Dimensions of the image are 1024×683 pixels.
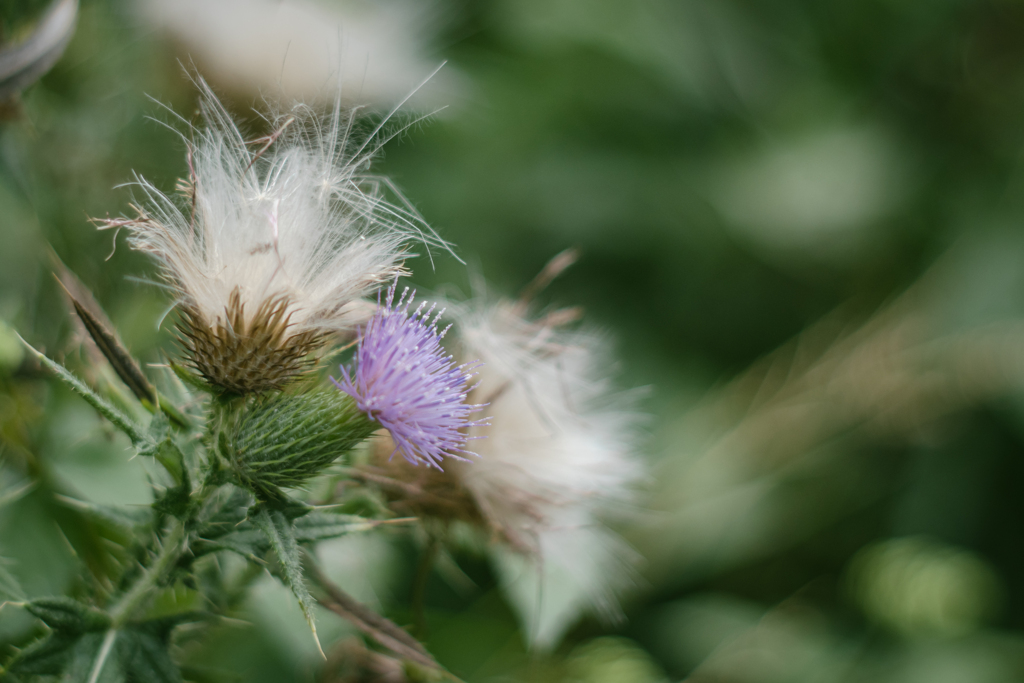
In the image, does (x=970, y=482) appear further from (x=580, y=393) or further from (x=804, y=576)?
(x=580, y=393)

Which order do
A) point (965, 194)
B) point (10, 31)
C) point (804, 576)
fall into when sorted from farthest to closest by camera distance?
point (965, 194) → point (804, 576) → point (10, 31)

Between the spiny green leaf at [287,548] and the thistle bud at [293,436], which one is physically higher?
the thistle bud at [293,436]

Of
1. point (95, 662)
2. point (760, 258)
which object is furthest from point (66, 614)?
point (760, 258)

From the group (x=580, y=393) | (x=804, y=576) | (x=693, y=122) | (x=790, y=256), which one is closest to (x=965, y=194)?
(x=790, y=256)

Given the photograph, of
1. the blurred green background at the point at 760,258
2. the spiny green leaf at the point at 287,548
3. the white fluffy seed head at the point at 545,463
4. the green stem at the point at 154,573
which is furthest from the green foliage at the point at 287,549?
the blurred green background at the point at 760,258

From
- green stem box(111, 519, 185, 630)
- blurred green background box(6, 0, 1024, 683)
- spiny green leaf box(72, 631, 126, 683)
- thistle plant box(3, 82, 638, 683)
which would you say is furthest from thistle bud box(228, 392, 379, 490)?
blurred green background box(6, 0, 1024, 683)

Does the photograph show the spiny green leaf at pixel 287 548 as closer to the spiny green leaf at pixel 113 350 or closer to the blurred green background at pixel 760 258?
the spiny green leaf at pixel 113 350

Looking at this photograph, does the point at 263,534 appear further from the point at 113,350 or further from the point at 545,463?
the point at 545,463
